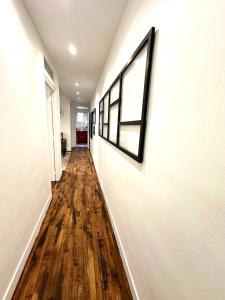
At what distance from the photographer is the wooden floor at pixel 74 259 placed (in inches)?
46.7

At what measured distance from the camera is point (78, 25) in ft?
5.54

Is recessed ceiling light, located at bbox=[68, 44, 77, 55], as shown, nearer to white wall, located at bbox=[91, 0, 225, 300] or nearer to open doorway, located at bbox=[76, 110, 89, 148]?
white wall, located at bbox=[91, 0, 225, 300]

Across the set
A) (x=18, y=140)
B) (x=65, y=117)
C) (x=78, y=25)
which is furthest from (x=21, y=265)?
(x=65, y=117)

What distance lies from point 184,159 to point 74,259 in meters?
1.58

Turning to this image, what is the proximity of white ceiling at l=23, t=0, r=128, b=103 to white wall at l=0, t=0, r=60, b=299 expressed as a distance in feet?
0.63

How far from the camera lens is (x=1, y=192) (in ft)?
3.38

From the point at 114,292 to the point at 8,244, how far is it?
98 cm

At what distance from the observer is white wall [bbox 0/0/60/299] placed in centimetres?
108

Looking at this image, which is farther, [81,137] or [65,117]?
[81,137]

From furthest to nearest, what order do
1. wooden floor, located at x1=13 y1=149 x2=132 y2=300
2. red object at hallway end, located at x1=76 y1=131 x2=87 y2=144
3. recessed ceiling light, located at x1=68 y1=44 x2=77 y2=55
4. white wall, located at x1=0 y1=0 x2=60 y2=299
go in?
red object at hallway end, located at x1=76 y1=131 x2=87 y2=144, recessed ceiling light, located at x1=68 y1=44 x2=77 y2=55, wooden floor, located at x1=13 y1=149 x2=132 y2=300, white wall, located at x1=0 y1=0 x2=60 y2=299

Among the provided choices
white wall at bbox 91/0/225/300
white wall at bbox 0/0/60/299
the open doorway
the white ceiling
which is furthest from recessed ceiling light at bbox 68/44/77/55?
the open doorway

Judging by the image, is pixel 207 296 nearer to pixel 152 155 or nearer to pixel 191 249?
pixel 191 249

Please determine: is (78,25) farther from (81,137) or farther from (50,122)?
(81,137)

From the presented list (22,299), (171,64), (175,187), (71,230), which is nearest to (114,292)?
(22,299)
